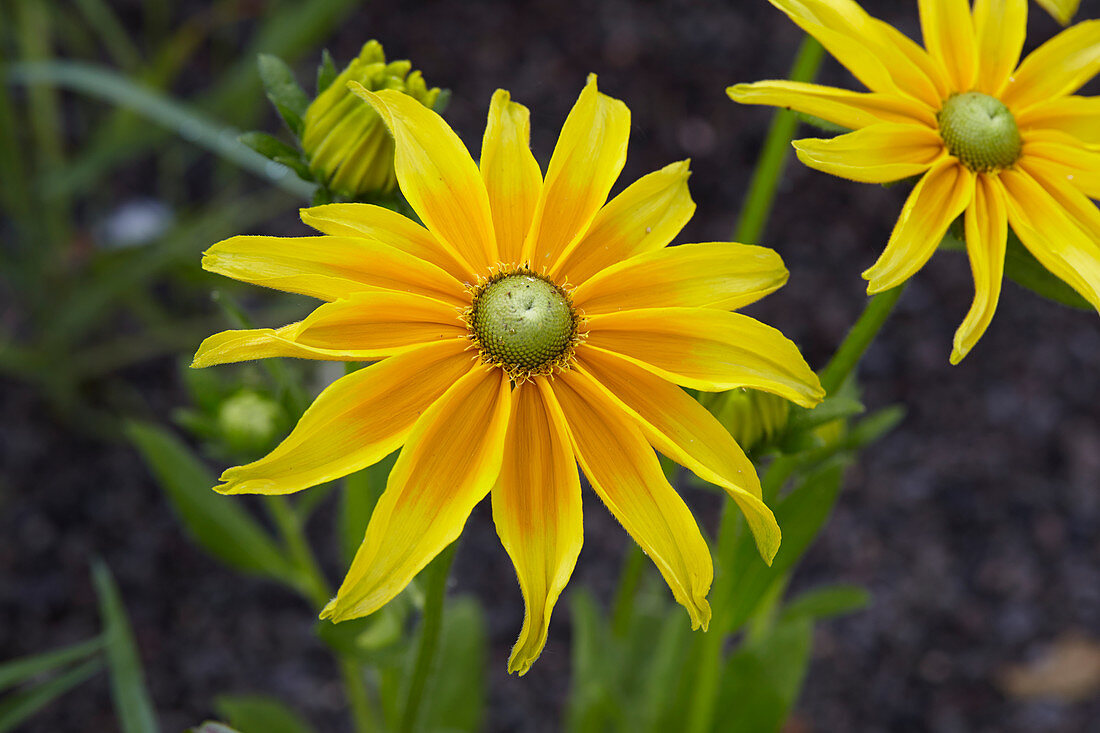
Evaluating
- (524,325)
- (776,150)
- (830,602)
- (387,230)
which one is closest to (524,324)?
(524,325)

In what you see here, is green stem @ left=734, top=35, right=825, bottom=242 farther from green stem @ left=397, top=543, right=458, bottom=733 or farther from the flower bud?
green stem @ left=397, top=543, right=458, bottom=733

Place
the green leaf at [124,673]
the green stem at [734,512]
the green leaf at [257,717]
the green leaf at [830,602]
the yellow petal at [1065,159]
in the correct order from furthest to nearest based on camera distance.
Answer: the green leaf at [257,717] < the green leaf at [830,602] < the green leaf at [124,673] < the green stem at [734,512] < the yellow petal at [1065,159]

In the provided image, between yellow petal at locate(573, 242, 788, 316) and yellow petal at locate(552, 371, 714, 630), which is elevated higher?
yellow petal at locate(573, 242, 788, 316)

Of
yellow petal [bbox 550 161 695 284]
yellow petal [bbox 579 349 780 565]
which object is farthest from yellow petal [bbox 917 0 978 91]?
yellow petal [bbox 579 349 780 565]

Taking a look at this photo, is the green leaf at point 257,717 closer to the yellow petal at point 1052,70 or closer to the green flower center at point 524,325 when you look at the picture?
the green flower center at point 524,325

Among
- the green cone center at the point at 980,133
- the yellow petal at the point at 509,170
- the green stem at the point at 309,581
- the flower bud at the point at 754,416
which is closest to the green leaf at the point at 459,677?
the green stem at the point at 309,581
